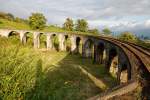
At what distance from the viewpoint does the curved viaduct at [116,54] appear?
12.6 m

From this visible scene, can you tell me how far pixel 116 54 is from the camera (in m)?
45.8

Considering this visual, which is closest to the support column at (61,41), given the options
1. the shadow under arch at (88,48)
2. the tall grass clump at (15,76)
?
the shadow under arch at (88,48)

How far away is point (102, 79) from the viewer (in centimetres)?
3975

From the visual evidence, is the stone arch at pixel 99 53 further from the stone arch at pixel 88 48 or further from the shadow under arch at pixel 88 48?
the shadow under arch at pixel 88 48

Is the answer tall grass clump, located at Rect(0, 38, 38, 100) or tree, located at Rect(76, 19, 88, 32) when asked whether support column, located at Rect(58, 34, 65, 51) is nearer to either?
tree, located at Rect(76, 19, 88, 32)

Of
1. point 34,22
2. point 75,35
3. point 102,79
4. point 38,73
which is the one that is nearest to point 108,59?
point 102,79

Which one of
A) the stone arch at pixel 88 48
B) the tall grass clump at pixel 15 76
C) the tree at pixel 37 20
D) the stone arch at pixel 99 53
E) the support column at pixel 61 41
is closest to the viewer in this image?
the tall grass clump at pixel 15 76

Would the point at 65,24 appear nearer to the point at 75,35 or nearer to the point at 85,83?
the point at 75,35

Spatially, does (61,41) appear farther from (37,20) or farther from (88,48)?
(37,20)

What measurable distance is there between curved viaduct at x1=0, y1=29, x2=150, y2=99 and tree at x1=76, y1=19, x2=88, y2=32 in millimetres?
35372

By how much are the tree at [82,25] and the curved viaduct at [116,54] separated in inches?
1393

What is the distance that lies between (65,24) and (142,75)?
115 metres

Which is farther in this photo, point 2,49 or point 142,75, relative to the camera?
point 142,75

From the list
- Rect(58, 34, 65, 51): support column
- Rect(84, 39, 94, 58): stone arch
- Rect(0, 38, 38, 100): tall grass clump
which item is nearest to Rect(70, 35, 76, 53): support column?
Rect(58, 34, 65, 51): support column
